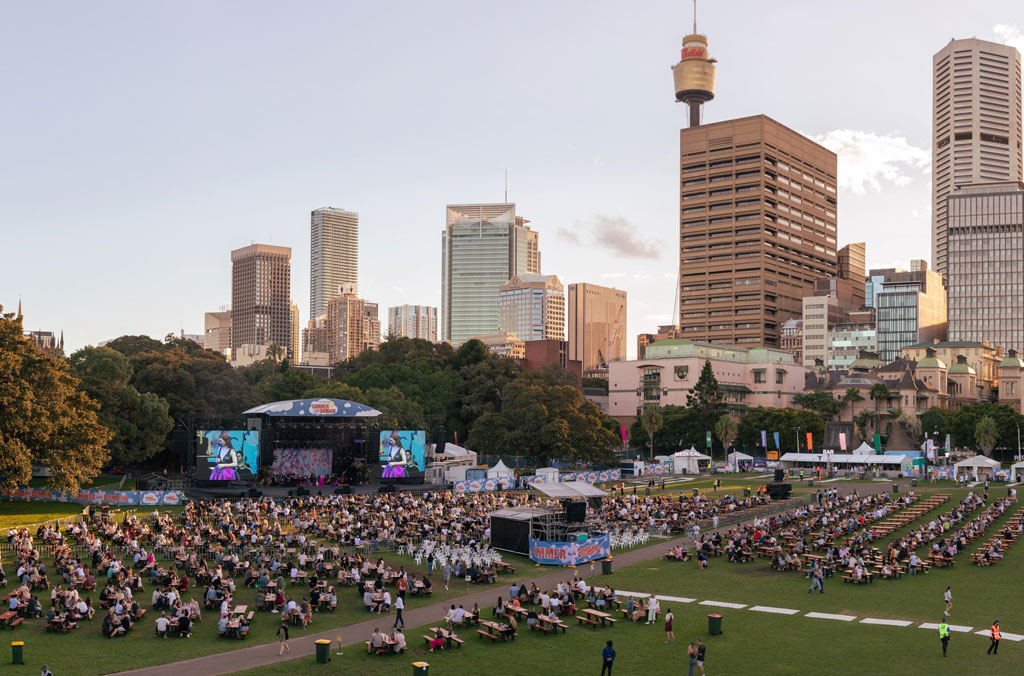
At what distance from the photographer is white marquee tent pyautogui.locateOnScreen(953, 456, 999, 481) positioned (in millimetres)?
78812

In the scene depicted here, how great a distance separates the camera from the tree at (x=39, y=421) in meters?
51.1

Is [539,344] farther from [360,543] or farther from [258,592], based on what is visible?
[258,592]

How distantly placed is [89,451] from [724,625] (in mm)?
40978

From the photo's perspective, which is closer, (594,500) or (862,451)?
(594,500)

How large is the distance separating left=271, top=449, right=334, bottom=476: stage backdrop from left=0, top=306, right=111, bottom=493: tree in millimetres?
16530

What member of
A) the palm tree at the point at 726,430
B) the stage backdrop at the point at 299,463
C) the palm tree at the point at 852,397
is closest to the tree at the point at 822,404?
the palm tree at the point at 852,397

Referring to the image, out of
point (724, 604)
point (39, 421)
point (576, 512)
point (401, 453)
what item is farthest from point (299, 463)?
point (724, 604)

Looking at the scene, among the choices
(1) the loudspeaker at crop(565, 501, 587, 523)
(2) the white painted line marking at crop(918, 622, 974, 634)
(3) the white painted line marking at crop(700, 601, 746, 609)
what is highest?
(1) the loudspeaker at crop(565, 501, 587, 523)

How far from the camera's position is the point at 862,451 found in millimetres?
93562

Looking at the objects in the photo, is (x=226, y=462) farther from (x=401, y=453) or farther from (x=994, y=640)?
(x=994, y=640)

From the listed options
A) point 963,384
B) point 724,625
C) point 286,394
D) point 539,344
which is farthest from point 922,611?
point 963,384

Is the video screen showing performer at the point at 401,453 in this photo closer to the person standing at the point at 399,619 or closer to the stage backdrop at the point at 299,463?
the stage backdrop at the point at 299,463

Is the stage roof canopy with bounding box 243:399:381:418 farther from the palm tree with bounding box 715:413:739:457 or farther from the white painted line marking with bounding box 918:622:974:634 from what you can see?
the palm tree with bounding box 715:413:739:457

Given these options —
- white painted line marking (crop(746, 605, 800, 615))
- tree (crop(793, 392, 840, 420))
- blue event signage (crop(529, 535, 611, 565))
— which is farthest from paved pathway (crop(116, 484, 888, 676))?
tree (crop(793, 392, 840, 420))
